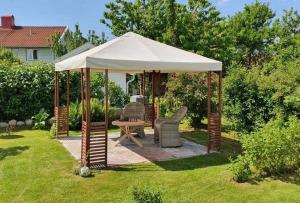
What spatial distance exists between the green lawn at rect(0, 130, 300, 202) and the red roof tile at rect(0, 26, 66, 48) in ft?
102

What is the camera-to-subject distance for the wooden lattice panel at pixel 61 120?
12.9 metres

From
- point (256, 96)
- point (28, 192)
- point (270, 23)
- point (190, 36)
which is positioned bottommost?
point (28, 192)

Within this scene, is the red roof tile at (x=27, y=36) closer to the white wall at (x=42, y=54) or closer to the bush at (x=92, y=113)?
the white wall at (x=42, y=54)

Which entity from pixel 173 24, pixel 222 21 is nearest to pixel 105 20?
pixel 173 24

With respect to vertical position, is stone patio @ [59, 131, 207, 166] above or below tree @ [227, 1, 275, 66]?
below

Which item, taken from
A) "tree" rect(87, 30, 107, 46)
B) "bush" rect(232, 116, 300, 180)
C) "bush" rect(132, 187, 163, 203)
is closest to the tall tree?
"tree" rect(87, 30, 107, 46)

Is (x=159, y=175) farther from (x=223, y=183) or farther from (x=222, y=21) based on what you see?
(x=222, y=21)

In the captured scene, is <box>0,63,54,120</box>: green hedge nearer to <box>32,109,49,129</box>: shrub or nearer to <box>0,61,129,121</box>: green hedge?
<box>0,61,129,121</box>: green hedge

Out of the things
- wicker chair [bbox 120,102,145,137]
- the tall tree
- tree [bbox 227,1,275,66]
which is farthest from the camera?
tree [bbox 227,1,275,66]

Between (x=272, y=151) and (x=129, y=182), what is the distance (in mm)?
3049

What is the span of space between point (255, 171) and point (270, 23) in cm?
3040

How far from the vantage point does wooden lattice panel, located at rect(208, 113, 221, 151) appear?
1038cm

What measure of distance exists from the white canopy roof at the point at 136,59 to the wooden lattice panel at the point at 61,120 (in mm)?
2701

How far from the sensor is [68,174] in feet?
26.7
